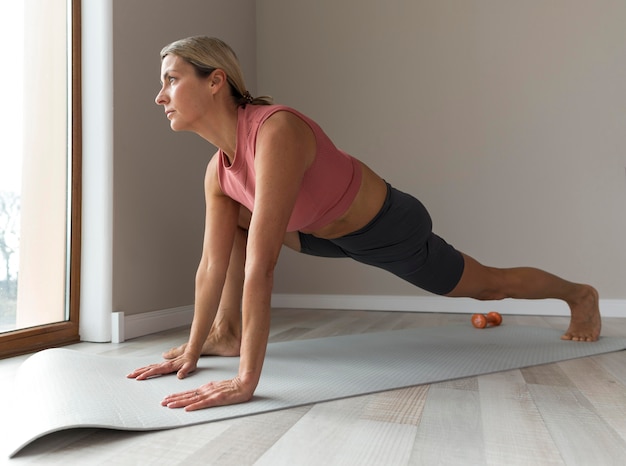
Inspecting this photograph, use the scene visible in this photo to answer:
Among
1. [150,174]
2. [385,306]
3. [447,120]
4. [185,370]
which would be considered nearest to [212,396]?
[185,370]

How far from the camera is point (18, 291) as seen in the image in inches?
78.1

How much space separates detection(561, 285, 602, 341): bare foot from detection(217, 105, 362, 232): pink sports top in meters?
1.08

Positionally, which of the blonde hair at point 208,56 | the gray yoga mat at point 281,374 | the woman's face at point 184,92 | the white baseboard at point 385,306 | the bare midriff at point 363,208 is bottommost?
the white baseboard at point 385,306

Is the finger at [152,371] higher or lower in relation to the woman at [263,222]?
lower

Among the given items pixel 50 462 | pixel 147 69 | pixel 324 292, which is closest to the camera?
pixel 50 462

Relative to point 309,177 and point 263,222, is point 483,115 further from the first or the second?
point 263,222

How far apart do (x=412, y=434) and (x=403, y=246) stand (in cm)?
82

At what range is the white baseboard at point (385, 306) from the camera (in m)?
2.39

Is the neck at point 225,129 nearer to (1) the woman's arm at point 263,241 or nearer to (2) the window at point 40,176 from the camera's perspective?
(1) the woman's arm at point 263,241

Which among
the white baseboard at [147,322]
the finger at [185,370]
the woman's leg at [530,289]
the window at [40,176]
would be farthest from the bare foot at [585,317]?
the window at [40,176]

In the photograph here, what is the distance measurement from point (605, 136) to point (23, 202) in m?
2.93

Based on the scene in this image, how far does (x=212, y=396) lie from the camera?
111 cm

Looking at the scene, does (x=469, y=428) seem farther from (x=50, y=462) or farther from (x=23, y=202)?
(x=23, y=202)

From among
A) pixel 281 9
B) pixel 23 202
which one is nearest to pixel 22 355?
pixel 23 202
